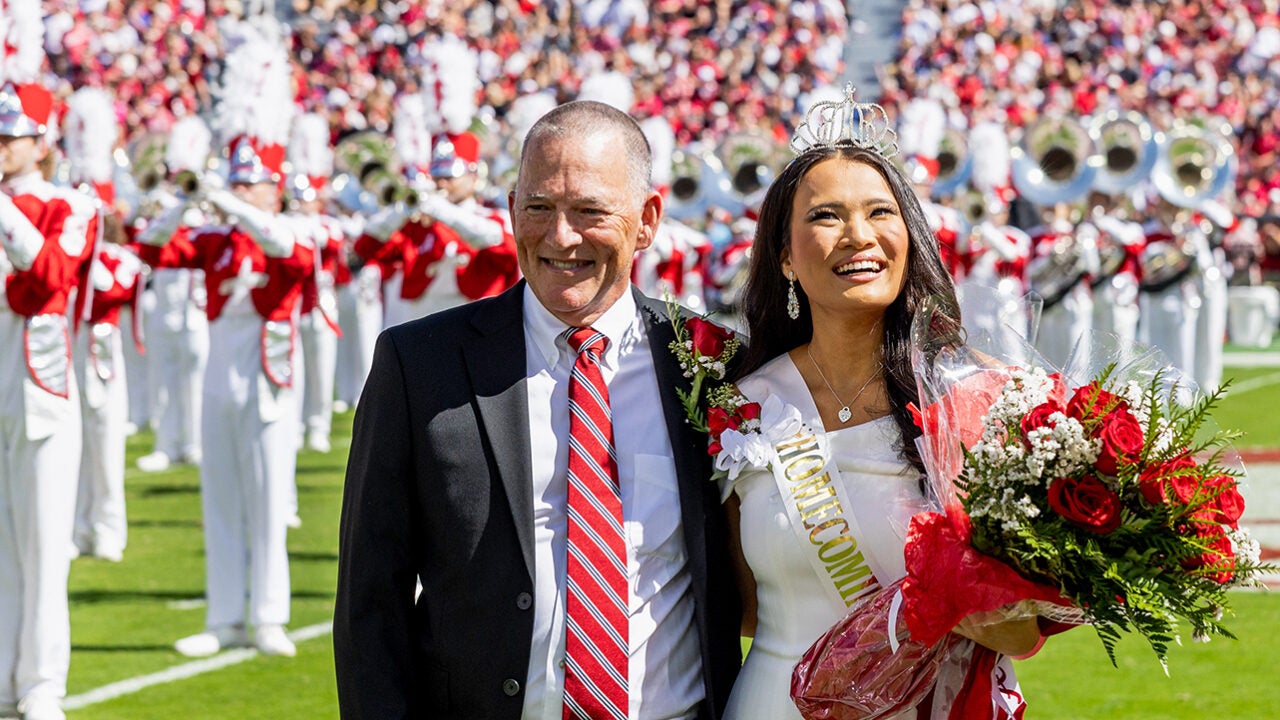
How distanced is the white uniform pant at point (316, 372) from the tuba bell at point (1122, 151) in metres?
8.06

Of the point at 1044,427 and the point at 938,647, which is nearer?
the point at 1044,427

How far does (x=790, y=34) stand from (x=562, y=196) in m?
28.3

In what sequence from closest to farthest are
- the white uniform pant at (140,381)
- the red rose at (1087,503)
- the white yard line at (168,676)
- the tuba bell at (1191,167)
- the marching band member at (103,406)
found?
the red rose at (1087,503) → the white yard line at (168,676) → the marching band member at (103,406) → the white uniform pant at (140,381) → the tuba bell at (1191,167)

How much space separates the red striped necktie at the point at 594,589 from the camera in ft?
10.0

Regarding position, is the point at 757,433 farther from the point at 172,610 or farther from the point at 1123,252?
the point at 1123,252

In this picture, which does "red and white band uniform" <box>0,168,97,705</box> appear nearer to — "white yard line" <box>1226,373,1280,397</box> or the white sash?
the white sash

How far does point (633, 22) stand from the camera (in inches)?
1233

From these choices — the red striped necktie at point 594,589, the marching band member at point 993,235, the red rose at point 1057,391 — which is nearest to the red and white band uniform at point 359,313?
the marching band member at point 993,235

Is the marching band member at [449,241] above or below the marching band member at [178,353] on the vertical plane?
above

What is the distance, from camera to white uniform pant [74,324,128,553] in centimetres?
992

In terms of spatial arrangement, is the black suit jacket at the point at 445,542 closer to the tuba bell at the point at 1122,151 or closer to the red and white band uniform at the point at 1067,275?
the red and white band uniform at the point at 1067,275

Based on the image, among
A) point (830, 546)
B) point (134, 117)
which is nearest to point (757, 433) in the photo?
point (830, 546)

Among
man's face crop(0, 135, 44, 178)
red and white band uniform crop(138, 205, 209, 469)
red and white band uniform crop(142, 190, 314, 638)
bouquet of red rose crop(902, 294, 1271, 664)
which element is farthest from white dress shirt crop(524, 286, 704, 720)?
red and white band uniform crop(138, 205, 209, 469)

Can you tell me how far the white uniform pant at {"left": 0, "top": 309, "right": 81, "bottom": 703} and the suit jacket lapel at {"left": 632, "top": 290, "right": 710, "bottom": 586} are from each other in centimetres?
372
